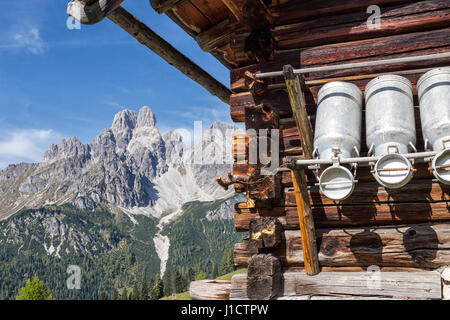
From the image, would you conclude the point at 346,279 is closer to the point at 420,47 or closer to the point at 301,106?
the point at 301,106

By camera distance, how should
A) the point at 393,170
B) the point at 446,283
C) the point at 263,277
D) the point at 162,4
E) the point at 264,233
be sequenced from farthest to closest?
1. the point at 162,4
2. the point at 264,233
3. the point at 263,277
4. the point at 446,283
5. the point at 393,170

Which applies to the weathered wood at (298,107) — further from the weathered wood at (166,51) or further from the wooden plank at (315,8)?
the weathered wood at (166,51)

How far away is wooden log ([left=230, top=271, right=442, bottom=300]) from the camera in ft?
14.1

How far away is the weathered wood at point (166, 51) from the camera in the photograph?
588 cm

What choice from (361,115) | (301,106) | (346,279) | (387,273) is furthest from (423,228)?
(301,106)

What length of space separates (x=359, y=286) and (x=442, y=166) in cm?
154

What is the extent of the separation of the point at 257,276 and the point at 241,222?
2.79ft

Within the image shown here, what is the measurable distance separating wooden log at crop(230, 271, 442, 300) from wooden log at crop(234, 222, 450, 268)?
0.48ft

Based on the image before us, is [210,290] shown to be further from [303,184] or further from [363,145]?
[363,145]

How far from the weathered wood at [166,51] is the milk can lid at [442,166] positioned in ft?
13.9

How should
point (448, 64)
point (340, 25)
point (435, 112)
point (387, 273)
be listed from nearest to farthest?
point (435, 112), point (387, 273), point (448, 64), point (340, 25)

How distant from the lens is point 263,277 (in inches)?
192

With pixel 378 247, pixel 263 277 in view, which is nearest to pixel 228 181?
pixel 263 277

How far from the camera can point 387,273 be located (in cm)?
456
